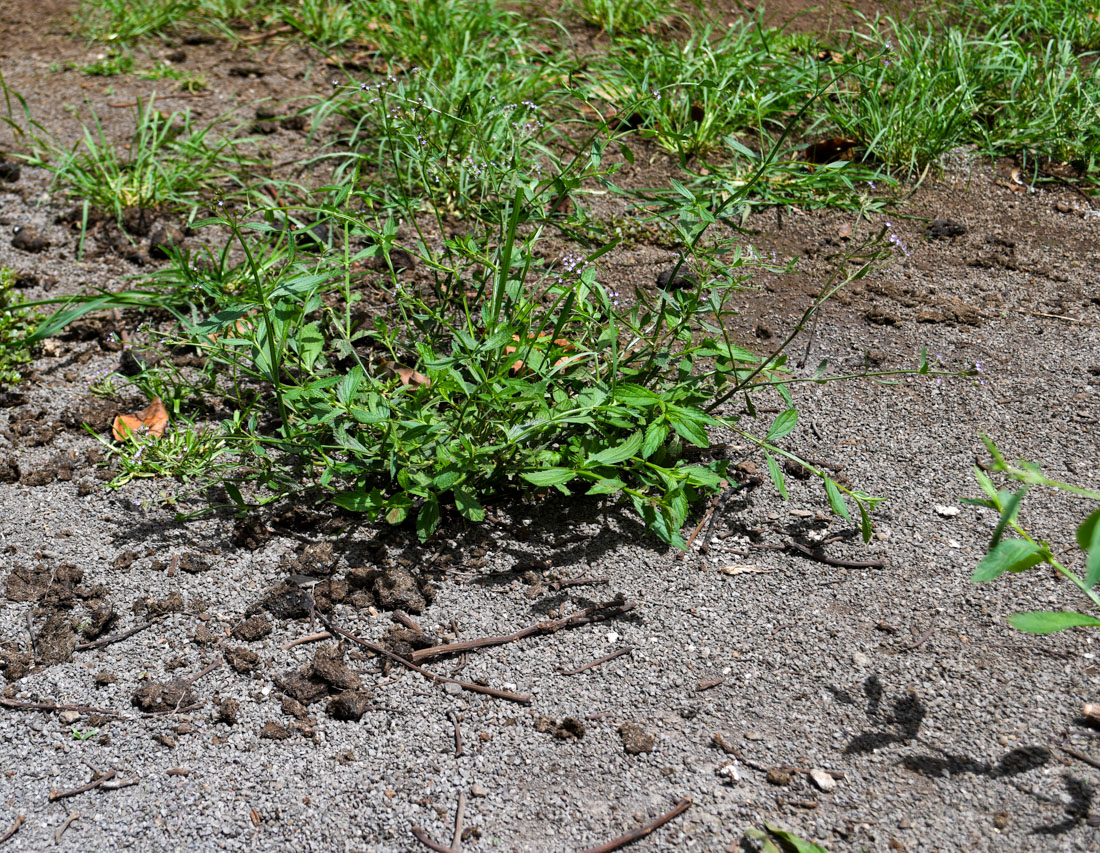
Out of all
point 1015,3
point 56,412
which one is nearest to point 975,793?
point 56,412

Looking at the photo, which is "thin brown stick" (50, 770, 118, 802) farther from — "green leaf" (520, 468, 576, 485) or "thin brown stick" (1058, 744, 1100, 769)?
"thin brown stick" (1058, 744, 1100, 769)

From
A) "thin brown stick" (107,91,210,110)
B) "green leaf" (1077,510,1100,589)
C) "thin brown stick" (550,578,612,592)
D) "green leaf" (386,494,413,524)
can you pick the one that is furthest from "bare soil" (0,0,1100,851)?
"thin brown stick" (107,91,210,110)

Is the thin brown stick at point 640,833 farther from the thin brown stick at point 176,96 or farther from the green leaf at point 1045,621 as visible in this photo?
the thin brown stick at point 176,96

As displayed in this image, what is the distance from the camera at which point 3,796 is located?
1790 mm

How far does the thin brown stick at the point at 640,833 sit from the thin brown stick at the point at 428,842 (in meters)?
0.25

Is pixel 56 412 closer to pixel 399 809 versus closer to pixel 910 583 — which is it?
pixel 399 809

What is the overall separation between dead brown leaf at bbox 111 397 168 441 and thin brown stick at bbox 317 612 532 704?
0.88 meters

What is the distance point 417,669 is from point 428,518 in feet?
1.12

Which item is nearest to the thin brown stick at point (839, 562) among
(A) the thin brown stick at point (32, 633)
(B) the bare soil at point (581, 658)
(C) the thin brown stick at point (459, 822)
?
(B) the bare soil at point (581, 658)

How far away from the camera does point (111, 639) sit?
6.83 ft

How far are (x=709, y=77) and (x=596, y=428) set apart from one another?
2.18 m

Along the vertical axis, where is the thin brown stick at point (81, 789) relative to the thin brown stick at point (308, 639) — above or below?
below

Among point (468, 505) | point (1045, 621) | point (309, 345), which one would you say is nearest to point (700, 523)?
point (468, 505)

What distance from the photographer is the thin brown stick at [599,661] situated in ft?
6.59
